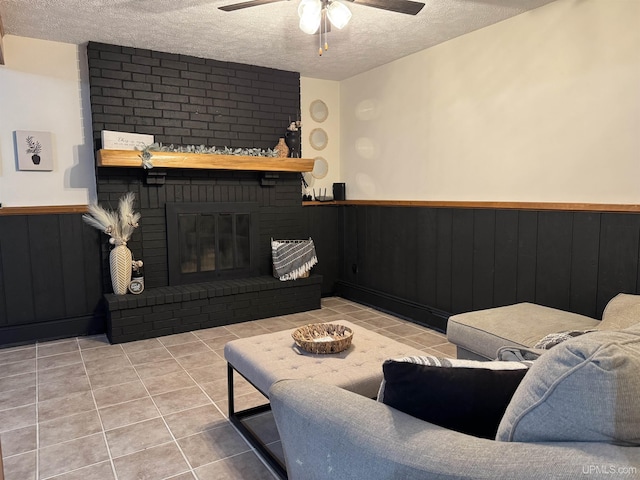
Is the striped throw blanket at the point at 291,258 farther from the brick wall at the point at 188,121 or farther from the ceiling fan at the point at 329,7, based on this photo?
the ceiling fan at the point at 329,7

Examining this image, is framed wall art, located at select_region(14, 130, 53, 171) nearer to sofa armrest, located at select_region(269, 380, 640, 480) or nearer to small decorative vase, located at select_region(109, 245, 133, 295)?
small decorative vase, located at select_region(109, 245, 133, 295)

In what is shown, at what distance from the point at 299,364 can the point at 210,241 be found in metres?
2.78

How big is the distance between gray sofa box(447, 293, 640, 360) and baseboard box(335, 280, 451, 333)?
1.32 metres

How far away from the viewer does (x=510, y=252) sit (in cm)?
344

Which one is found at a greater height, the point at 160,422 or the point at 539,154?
the point at 539,154

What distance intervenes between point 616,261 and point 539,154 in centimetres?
94

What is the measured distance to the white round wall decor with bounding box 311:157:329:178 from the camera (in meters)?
5.33

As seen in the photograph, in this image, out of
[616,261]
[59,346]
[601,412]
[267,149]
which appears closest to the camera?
[601,412]

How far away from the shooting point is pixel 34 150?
12.5ft

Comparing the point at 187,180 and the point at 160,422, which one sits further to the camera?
the point at 187,180

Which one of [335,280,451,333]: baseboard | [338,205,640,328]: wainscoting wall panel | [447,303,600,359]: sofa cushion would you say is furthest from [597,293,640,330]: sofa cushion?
[335,280,451,333]: baseboard

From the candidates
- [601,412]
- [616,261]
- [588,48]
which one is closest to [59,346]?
[601,412]

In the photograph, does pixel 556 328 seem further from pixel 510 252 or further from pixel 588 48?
pixel 588 48

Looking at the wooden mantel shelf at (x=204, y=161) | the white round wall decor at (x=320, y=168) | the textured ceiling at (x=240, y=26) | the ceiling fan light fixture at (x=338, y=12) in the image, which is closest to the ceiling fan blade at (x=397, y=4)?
the ceiling fan light fixture at (x=338, y=12)
